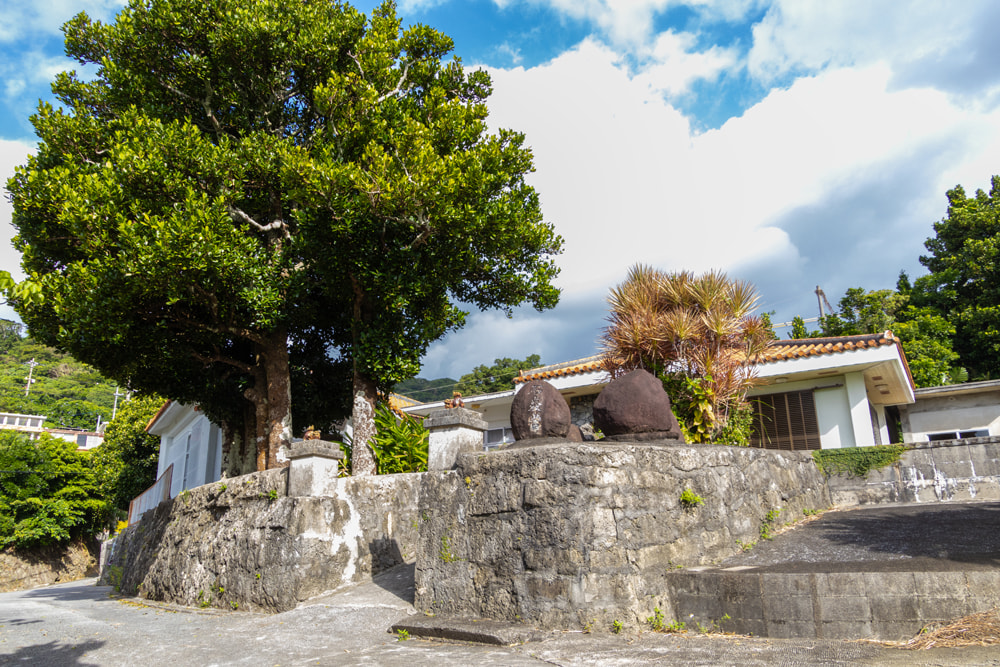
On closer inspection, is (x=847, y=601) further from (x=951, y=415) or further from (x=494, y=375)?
(x=494, y=375)

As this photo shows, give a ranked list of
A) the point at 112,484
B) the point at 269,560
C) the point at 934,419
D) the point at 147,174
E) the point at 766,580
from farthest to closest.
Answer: the point at 112,484 < the point at 934,419 < the point at 147,174 < the point at 269,560 < the point at 766,580

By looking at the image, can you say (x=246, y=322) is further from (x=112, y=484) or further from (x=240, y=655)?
(x=112, y=484)

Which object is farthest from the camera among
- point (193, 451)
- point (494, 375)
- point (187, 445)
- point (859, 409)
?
point (494, 375)

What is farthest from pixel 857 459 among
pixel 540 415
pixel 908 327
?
pixel 908 327

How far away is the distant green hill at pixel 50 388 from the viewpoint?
5216cm

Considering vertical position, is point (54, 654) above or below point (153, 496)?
below

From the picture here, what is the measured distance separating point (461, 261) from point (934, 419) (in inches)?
495

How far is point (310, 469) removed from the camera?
810 centimetres

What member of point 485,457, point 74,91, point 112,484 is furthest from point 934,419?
point 112,484

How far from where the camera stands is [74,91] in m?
10.9

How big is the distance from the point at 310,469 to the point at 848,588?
6126 millimetres

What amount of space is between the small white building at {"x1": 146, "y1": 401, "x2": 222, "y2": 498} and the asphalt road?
848cm

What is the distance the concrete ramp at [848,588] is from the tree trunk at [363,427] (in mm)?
5691

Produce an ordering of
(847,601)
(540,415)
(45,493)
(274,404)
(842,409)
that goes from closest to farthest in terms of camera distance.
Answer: (847,601), (540,415), (274,404), (842,409), (45,493)
